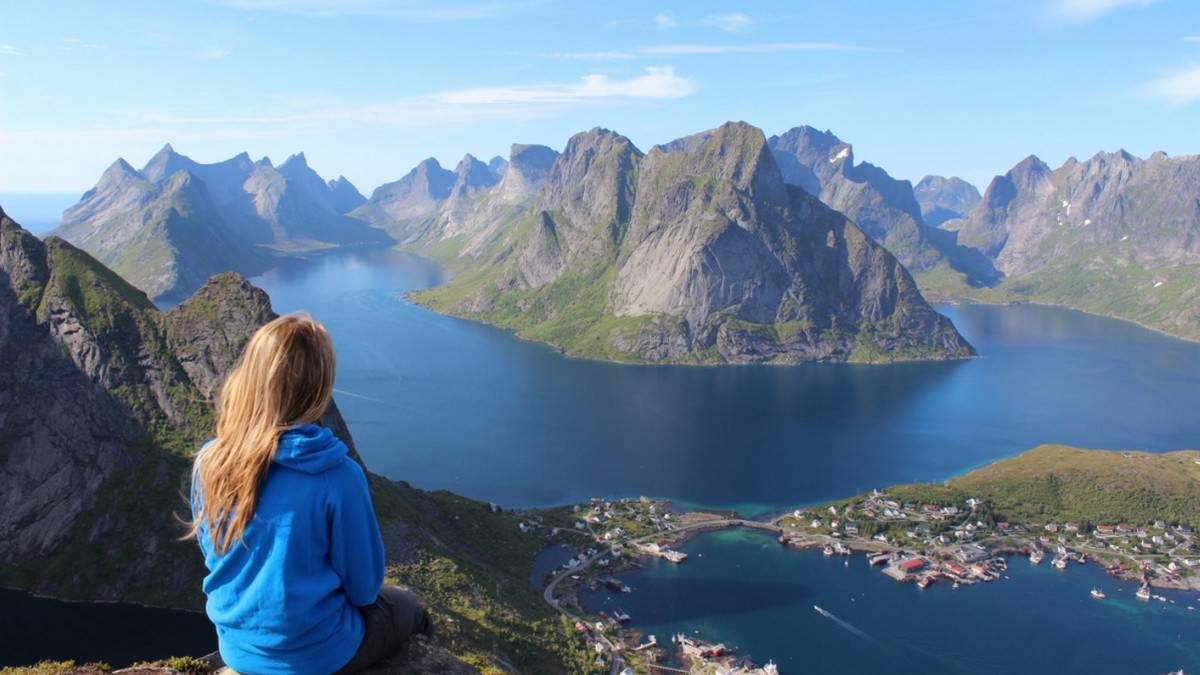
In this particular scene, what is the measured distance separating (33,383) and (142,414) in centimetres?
1021

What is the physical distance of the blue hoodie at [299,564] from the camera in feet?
19.3

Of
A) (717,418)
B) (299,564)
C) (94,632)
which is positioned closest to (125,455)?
(94,632)

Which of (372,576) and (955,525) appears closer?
(372,576)

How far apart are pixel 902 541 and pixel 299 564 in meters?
86.4

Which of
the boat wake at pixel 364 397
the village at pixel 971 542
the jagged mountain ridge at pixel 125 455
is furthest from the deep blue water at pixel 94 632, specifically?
the boat wake at pixel 364 397

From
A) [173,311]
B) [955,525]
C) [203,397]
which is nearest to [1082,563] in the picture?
[955,525]

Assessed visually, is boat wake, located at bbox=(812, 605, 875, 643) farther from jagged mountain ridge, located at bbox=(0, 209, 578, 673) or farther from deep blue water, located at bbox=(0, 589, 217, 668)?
deep blue water, located at bbox=(0, 589, 217, 668)

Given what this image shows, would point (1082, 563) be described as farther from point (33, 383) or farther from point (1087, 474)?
point (33, 383)

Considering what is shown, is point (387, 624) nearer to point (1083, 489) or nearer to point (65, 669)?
point (65, 669)

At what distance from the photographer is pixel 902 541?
83.5 meters

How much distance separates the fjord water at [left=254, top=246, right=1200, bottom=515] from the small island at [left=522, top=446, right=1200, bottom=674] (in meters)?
6.82

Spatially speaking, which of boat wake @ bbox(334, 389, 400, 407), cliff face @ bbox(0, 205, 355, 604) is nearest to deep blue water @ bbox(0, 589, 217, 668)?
cliff face @ bbox(0, 205, 355, 604)

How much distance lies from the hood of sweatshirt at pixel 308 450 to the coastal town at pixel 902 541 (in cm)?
6132

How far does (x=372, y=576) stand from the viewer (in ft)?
20.8
